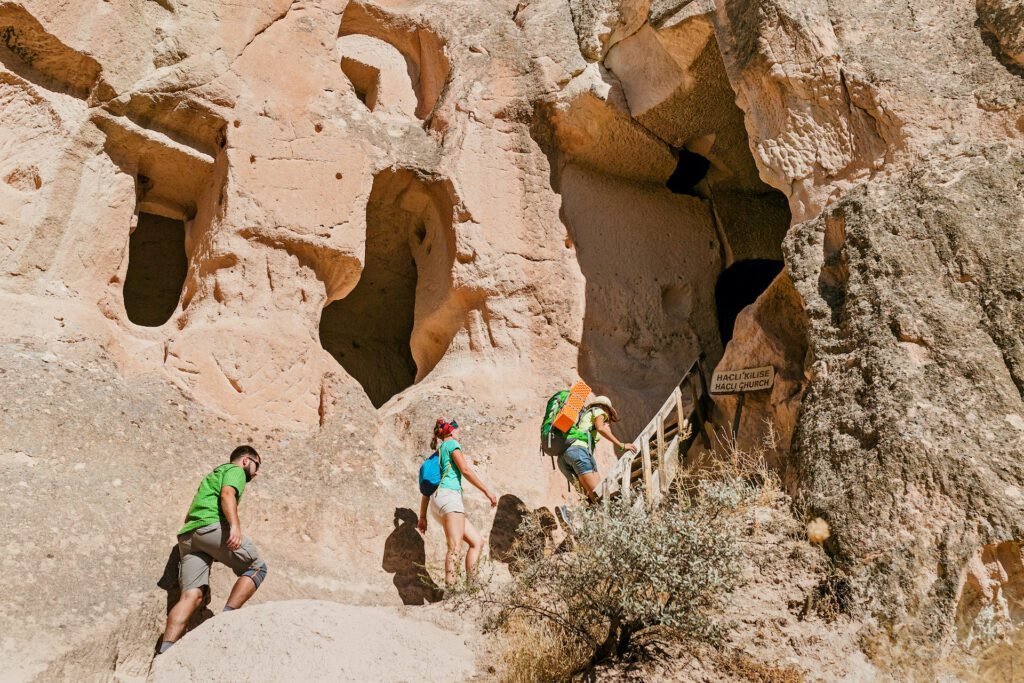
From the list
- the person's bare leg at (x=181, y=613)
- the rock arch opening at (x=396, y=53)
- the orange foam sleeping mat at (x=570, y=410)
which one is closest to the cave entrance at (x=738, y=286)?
the rock arch opening at (x=396, y=53)

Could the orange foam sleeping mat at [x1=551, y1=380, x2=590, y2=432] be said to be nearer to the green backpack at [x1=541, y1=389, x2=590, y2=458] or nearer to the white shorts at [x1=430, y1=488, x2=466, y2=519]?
the green backpack at [x1=541, y1=389, x2=590, y2=458]

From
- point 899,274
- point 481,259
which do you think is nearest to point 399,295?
point 481,259

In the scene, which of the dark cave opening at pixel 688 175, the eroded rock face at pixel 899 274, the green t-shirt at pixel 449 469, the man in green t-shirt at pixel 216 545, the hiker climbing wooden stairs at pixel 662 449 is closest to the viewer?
the eroded rock face at pixel 899 274

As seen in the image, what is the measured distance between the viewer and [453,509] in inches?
201

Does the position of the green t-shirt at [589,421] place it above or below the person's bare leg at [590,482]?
above

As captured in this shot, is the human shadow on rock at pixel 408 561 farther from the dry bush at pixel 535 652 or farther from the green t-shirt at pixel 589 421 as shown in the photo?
the green t-shirt at pixel 589 421

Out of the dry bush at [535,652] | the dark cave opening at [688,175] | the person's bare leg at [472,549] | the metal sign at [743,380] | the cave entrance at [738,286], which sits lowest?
the dry bush at [535,652]

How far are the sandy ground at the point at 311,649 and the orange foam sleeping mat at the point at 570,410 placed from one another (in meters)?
1.47

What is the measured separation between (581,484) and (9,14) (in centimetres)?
453

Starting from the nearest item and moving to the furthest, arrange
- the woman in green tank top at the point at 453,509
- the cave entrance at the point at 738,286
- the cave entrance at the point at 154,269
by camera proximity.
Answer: the woman in green tank top at the point at 453,509 < the cave entrance at the point at 738,286 < the cave entrance at the point at 154,269

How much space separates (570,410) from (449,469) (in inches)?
30.0

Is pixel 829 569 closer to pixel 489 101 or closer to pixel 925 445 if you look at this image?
pixel 925 445

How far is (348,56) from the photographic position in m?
8.48

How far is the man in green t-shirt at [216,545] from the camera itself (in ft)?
15.0
